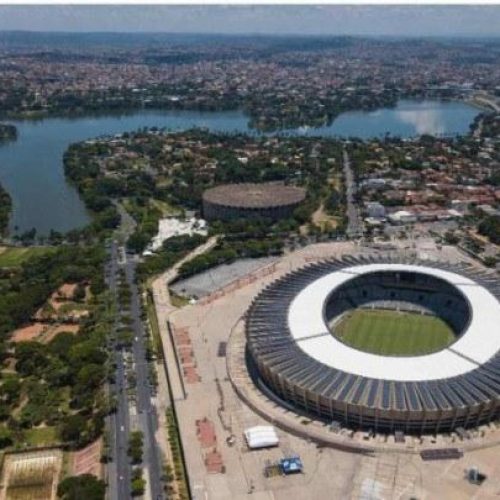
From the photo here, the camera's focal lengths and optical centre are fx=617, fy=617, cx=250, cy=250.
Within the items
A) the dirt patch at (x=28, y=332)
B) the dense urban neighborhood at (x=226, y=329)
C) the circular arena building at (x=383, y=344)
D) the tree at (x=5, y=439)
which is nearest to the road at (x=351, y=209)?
the dense urban neighborhood at (x=226, y=329)

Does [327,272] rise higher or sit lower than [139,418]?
higher

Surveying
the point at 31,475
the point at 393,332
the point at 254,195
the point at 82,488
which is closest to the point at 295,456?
the point at 82,488

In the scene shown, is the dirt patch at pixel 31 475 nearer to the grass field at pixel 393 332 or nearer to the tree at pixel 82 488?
the tree at pixel 82 488

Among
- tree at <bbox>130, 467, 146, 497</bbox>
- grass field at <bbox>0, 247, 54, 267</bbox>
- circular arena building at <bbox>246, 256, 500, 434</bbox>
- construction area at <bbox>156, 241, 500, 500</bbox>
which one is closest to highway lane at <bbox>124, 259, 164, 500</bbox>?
tree at <bbox>130, 467, 146, 497</bbox>

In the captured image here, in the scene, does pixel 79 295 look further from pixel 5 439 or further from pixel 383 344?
pixel 383 344

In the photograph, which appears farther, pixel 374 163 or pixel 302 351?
pixel 374 163

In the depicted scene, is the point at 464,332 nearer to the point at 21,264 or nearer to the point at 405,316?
the point at 405,316

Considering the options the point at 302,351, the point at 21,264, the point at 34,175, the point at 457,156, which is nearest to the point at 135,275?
the point at 21,264
